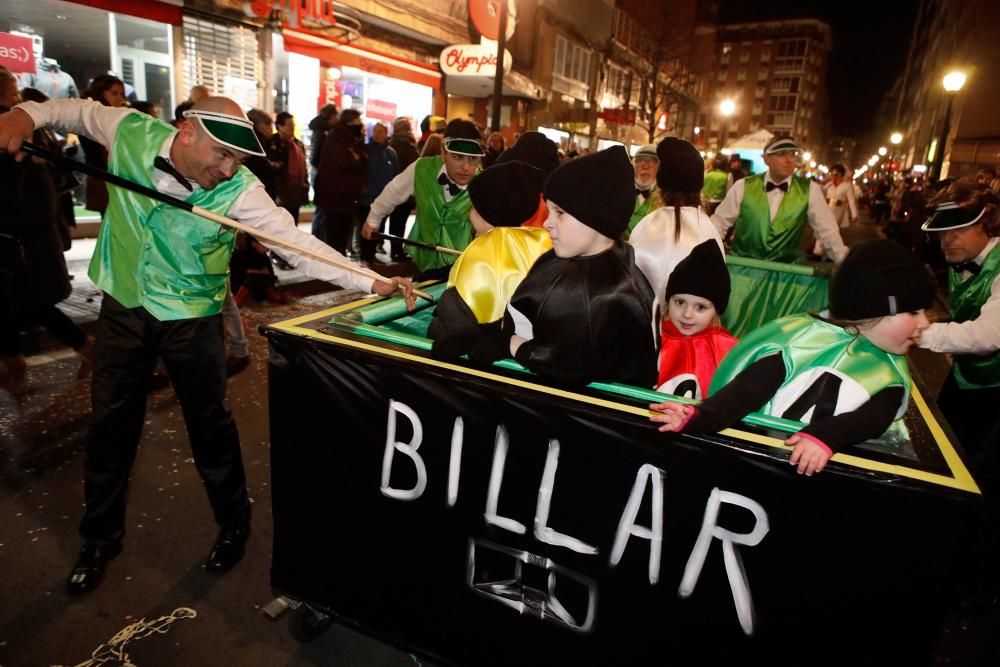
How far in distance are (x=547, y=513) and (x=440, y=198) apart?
3.00 m

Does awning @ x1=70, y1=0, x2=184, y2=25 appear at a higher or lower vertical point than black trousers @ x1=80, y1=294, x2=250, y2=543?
higher

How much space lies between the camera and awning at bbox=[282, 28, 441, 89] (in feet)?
40.0

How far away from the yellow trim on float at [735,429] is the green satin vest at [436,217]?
6.88 feet

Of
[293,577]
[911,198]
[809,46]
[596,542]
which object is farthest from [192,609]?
[809,46]

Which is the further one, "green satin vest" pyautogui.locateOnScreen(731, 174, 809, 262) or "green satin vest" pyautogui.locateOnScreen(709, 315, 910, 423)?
"green satin vest" pyautogui.locateOnScreen(731, 174, 809, 262)

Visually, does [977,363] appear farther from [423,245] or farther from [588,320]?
[423,245]

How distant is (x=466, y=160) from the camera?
4199 millimetres

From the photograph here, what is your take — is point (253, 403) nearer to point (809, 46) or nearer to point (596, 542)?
point (596, 542)

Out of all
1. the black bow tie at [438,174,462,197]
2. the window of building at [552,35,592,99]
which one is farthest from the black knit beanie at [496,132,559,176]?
the window of building at [552,35,592,99]

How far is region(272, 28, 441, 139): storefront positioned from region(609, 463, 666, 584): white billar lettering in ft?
40.8

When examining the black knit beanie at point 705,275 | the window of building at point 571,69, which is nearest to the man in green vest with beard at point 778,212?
the black knit beanie at point 705,275

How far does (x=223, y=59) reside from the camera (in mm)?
10922

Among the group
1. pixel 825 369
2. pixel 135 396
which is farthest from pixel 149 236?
pixel 825 369

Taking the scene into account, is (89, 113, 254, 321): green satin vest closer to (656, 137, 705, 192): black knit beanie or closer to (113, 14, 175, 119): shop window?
(656, 137, 705, 192): black knit beanie
